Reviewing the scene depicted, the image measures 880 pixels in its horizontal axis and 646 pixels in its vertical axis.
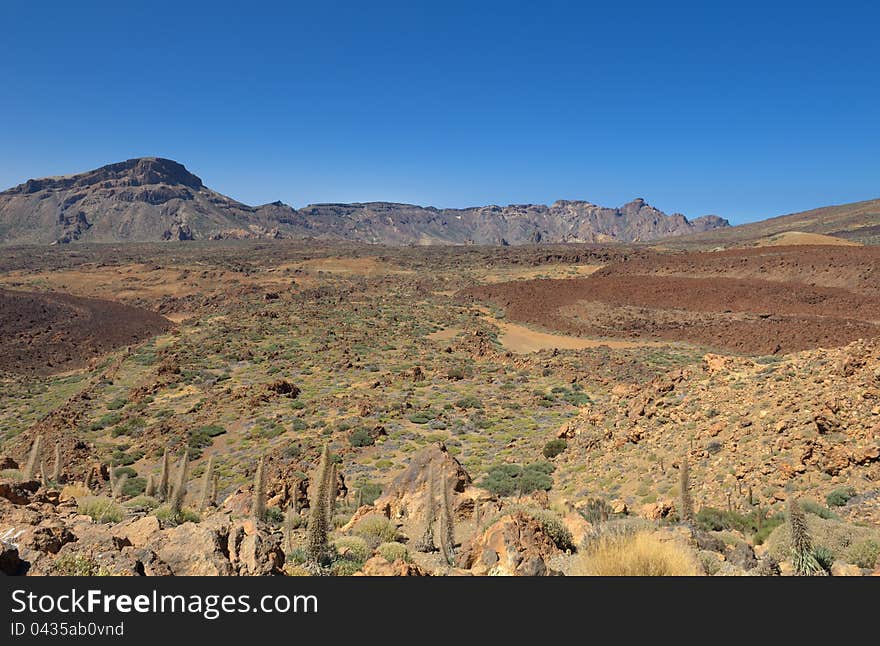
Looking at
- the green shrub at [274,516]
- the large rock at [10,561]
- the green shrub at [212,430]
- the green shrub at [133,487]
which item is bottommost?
the green shrub at [133,487]

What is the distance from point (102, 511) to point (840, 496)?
1195 cm

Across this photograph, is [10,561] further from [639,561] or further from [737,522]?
[737,522]

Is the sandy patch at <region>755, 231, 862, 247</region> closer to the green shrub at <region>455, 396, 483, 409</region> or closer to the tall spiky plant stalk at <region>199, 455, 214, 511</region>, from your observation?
the green shrub at <region>455, 396, 483, 409</region>

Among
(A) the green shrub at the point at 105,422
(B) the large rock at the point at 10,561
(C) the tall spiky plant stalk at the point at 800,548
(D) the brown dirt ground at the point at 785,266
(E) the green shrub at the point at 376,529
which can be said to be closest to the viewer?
(B) the large rock at the point at 10,561

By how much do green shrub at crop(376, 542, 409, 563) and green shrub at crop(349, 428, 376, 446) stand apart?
10.3m

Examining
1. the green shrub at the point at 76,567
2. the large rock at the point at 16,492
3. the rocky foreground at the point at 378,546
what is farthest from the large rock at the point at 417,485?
the green shrub at the point at 76,567

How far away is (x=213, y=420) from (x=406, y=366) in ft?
34.8

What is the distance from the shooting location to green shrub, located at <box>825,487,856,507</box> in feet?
27.0

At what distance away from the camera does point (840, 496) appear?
8.33 m

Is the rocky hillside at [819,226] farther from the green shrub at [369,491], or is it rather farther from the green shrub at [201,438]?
the green shrub at [201,438]

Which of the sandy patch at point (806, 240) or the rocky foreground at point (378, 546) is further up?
the sandy patch at point (806, 240)

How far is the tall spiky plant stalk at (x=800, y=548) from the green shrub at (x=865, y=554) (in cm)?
45

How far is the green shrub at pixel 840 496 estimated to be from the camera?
27.0 ft

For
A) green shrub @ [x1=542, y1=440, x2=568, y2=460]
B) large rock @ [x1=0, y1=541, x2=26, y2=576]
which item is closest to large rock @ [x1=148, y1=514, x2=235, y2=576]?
large rock @ [x1=0, y1=541, x2=26, y2=576]
